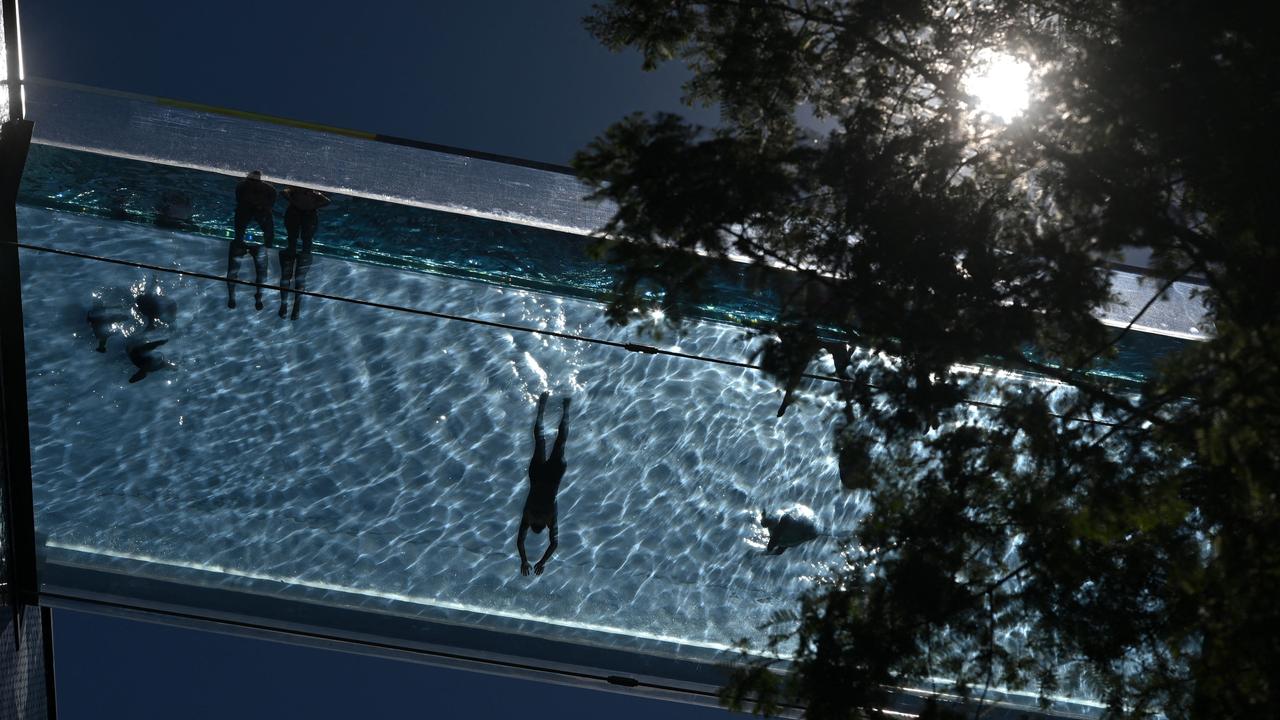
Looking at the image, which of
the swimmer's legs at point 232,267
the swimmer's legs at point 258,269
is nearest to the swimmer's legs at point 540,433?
the swimmer's legs at point 258,269

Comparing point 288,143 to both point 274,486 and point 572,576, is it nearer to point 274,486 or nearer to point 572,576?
point 274,486

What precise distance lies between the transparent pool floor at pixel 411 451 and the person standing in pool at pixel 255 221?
11 cm

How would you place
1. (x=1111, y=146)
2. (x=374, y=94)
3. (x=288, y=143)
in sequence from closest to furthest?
(x=1111, y=146), (x=288, y=143), (x=374, y=94)

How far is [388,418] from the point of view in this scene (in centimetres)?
732

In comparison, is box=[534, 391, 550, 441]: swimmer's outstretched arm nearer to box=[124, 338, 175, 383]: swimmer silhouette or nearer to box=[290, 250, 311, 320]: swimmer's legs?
box=[290, 250, 311, 320]: swimmer's legs

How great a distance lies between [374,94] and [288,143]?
80.1 inches

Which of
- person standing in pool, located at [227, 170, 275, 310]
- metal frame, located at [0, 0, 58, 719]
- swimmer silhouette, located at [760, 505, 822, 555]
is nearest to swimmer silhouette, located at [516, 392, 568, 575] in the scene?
swimmer silhouette, located at [760, 505, 822, 555]

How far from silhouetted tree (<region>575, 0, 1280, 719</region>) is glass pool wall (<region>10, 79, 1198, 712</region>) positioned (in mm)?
3405

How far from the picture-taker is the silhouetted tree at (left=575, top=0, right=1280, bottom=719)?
9.93 ft

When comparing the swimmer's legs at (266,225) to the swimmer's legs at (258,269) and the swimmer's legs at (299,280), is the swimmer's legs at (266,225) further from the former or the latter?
the swimmer's legs at (299,280)

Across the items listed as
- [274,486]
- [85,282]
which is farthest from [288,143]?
[274,486]

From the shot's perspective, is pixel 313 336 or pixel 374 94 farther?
pixel 374 94

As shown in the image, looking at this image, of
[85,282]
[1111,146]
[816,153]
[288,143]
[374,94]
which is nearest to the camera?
[1111,146]

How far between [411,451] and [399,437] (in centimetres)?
15
